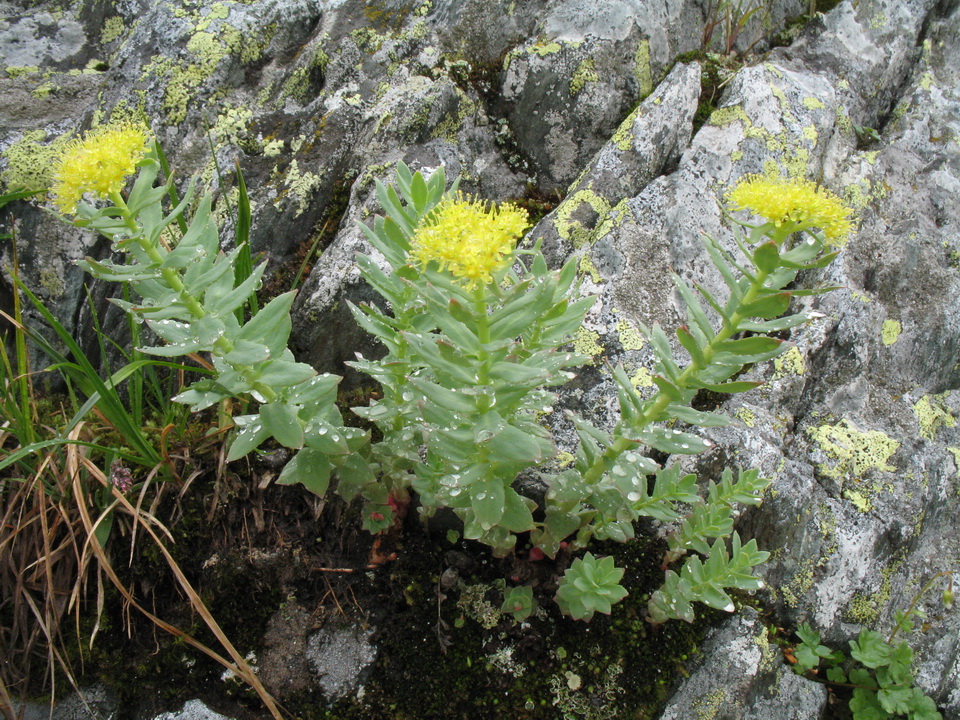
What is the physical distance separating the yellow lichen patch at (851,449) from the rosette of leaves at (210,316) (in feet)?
7.48

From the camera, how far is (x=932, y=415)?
3197 millimetres

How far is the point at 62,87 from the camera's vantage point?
13.5 ft

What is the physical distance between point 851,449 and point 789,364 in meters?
0.50

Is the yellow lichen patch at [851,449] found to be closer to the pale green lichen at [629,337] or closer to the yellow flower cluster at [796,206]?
the pale green lichen at [629,337]

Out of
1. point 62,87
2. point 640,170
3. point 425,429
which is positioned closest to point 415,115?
point 640,170

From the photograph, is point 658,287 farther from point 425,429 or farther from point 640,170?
point 425,429

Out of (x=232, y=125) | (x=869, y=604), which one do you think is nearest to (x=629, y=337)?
(x=869, y=604)

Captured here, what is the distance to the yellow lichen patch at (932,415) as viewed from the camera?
3156mm

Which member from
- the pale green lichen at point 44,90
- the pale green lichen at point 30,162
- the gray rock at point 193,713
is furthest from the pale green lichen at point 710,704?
the pale green lichen at point 44,90

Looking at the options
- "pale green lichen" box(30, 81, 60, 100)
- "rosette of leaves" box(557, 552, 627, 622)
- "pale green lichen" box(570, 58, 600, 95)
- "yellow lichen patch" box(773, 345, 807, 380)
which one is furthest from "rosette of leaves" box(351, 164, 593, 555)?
"pale green lichen" box(30, 81, 60, 100)

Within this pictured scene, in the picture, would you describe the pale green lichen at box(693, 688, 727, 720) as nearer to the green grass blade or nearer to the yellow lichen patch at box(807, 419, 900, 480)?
the yellow lichen patch at box(807, 419, 900, 480)

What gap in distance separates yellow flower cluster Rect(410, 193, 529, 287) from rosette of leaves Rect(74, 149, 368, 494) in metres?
0.59

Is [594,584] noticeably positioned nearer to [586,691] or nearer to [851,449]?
[586,691]

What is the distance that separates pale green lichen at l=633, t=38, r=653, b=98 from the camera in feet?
12.2
